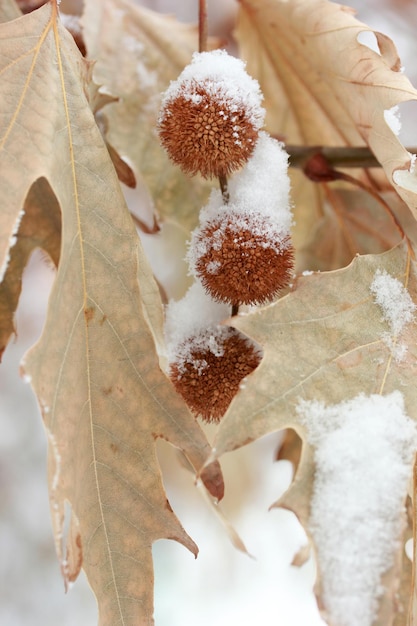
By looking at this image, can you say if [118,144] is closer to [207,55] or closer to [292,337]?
[207,55]

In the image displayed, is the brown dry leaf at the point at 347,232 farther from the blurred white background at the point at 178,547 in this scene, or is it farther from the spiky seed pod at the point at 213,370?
the blurred white background at the point at 178,547

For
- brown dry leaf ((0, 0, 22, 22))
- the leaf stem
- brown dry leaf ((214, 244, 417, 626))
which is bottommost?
brown dry leaf ((214, 244, 417, 626))

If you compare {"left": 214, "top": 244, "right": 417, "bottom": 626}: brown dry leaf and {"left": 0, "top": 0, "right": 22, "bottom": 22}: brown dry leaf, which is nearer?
{"left": 214, "top": 244, "right": 417, "bottom": 626}: brown dry leaf

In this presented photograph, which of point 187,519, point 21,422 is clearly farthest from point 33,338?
point 187,519

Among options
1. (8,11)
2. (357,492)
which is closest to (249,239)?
(357,492)

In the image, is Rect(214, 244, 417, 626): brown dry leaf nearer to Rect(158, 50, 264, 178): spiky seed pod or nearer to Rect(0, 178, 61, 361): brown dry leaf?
Rect(158, 50, 264, 178): spiky seed pod

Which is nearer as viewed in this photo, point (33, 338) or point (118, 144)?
point (118, 144)

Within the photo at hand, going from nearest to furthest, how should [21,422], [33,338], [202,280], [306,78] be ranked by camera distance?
[202,280] < [306,78] < [33,338] < [21,422]

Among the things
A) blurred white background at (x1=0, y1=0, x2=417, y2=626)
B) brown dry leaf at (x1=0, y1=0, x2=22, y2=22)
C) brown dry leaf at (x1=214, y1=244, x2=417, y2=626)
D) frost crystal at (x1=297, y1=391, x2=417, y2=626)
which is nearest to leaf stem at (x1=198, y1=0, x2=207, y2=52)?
brown dry leaf at (x1=0, y1=0, x2=22, y2=22)
